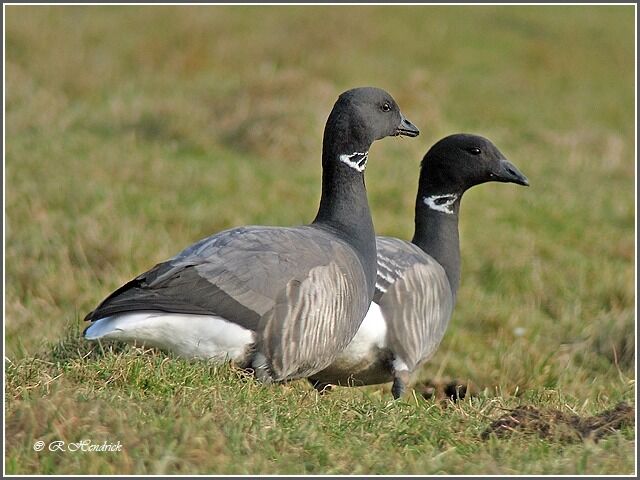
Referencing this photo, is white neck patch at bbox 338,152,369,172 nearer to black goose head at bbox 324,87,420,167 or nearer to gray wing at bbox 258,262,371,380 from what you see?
black goose head at bbox 324,87,420,167

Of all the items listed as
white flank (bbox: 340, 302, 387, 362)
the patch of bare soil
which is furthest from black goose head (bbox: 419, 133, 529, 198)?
the patch of bare soil

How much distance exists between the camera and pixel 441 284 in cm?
687

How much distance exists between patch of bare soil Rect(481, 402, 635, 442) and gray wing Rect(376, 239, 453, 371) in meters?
1.63

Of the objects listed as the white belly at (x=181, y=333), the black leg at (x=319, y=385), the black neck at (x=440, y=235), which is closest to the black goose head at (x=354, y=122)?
the black neck at (x=440, y=235)

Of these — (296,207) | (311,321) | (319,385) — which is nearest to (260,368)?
(311,321)

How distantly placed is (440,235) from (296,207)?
3546 millimetres

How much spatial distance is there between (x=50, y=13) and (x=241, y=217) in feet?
28.4

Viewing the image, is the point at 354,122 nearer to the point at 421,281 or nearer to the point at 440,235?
the point at 421,281

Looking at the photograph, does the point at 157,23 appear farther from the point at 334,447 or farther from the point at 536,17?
the point at 334,447

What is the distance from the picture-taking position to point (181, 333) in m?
5.21

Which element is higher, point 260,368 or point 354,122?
point 354,122

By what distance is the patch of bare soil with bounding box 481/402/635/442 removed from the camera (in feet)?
15.2

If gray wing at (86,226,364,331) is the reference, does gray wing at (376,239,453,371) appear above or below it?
below

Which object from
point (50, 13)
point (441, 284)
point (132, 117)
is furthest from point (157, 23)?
point (441, 284)
